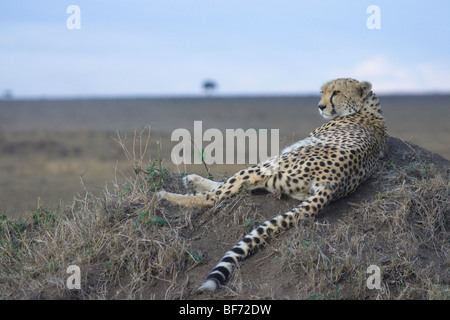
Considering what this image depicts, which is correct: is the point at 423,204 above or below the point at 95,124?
above

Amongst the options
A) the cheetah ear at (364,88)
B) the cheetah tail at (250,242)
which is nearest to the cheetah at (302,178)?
the cheetah tail at (250,242)

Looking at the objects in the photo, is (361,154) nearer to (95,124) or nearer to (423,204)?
(423,204)

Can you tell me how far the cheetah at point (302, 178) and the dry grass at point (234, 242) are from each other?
90 millimetres

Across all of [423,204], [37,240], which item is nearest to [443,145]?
[423,204]

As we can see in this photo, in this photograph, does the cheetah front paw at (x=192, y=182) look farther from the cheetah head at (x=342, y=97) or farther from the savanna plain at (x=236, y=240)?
the cheetah head at (x=342, y=97)

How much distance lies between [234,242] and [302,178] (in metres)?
0.68

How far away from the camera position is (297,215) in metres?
4.01

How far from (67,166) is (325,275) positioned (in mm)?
14562

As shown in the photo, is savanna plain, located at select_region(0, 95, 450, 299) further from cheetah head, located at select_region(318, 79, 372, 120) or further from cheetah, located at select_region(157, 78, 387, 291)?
cheetah head, located at select_region(318, 79, 372, 120)

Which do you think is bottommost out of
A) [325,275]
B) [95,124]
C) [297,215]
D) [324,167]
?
[95,124]

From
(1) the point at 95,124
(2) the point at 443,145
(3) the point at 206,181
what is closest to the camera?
(3) the point at 206,181

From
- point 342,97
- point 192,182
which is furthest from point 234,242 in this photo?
point 342,97

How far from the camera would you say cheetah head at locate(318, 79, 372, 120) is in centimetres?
523

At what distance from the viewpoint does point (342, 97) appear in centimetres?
523
